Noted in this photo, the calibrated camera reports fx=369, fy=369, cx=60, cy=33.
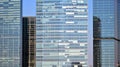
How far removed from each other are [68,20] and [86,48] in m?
5.46

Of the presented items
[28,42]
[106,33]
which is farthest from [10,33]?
[106,33]

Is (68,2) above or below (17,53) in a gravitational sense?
above

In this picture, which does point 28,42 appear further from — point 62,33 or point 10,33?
point 62,33

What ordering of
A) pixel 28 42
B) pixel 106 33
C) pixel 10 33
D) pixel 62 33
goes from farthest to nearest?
pixel 28 42 < pixel 106 33 < pixel 10 33 < pixel 62 33

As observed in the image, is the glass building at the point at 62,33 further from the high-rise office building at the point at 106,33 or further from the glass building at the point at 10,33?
the high-rise office building at the point at 106,33

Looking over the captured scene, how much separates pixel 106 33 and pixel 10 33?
1800 centimetres

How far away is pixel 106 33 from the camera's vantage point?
69.7 metres

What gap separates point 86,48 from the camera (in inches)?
2269

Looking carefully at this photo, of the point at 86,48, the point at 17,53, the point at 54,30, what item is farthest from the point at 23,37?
the point at 86,48

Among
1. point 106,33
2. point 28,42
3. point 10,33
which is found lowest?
point 28,42

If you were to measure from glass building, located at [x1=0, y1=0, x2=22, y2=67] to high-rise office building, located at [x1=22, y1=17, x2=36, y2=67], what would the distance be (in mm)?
2711

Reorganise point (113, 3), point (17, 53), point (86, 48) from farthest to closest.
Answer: point (113, 3) → point (17, 53) → point (86, 48)

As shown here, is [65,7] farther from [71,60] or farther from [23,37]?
[23,37]

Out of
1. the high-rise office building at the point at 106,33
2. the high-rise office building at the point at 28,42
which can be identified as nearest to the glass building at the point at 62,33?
the high-rise office building at the point at 28,42
